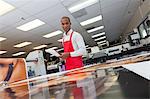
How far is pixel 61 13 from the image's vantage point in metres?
7.50

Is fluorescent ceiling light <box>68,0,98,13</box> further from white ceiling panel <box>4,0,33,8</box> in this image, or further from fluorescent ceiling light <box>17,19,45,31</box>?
white ceiling panel <box>4,0,33,8</box>

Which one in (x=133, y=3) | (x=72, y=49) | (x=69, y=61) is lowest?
(x=69, y=61)

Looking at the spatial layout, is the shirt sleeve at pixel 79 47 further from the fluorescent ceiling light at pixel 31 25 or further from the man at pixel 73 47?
the fluorescent ceiling light at pixel 31 25

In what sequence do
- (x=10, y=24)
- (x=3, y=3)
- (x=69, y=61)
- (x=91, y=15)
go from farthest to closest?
(x=91, y=15) < (x=10, y=24) < (x=3, y=3) < (x=69, y=61)

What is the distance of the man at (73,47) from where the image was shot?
2.44 m

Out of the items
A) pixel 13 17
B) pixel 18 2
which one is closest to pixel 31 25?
pixel 13 17

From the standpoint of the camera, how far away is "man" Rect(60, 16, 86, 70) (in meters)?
2.44

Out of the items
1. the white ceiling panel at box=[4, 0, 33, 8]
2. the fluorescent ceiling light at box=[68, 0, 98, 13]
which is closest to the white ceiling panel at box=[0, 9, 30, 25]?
the white ceiling panel at box=[4, 0, 33, 8]

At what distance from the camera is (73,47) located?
104 inches

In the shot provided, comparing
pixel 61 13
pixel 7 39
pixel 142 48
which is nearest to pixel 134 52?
pixel 142 48

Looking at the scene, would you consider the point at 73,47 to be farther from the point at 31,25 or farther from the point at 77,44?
the point at 31,25

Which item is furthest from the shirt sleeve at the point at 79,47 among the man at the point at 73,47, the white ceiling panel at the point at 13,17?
the white ceiling panel at the point at 13,17

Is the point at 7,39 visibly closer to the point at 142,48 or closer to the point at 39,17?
the point at 39,17

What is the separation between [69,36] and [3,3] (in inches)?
139
